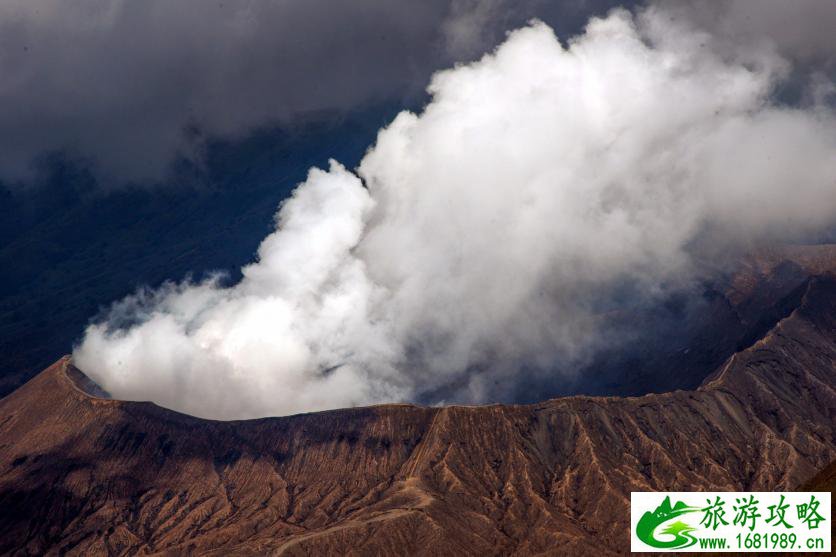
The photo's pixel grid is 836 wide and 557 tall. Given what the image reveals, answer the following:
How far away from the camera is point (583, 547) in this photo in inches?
7736

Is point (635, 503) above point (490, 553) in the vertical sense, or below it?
below

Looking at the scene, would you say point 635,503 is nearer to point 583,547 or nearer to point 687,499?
point 687,499

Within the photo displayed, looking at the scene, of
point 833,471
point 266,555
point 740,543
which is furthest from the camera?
point 266,555

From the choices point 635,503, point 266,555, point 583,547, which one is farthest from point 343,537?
point 635,503

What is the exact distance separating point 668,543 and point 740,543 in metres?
8.83

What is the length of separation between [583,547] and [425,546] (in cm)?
3369

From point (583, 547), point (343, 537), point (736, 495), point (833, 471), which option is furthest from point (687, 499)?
point (343, 537)

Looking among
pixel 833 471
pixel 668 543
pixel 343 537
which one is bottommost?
pixel 668 543

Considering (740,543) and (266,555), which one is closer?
(740,543)

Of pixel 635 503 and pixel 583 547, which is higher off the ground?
pixel 583 547

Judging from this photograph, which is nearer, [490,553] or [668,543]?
[668,543]

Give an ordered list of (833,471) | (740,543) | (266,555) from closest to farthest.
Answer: (740,543), (833,471), (266,555)

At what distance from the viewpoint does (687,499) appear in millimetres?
117688

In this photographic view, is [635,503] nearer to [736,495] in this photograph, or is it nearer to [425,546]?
[736,495]
